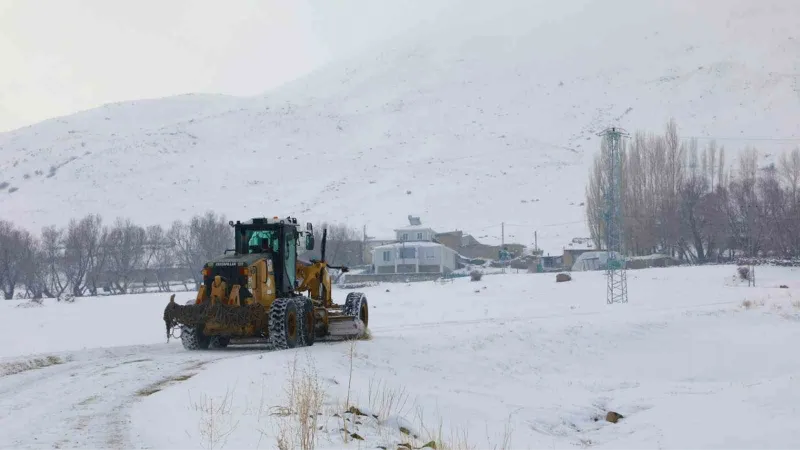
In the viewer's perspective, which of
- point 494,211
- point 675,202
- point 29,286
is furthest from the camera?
point 494,211

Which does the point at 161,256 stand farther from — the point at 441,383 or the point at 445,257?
the point at 441,383

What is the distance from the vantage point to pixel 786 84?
159m

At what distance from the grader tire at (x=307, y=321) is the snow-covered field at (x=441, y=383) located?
721 mm

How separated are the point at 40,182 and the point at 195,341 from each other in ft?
438

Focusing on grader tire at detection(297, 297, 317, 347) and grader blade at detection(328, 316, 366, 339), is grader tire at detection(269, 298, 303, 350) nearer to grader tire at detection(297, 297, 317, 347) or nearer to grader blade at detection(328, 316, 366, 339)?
grader tire at detection(297, 297, 317, 347)

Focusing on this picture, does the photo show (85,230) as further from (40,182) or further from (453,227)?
(40,182)

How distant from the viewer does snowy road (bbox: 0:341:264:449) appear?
8.83 m

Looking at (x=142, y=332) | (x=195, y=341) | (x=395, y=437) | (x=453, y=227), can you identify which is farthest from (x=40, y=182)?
(x=395, y=437)

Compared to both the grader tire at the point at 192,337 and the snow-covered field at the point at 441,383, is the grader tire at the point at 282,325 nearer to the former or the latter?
the snow-covered field at the point at 441,383

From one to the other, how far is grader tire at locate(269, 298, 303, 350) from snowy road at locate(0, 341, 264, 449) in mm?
1115

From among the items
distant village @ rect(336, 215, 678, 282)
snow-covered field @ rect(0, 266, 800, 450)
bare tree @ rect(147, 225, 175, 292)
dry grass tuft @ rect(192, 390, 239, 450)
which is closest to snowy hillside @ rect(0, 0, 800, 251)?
distant village @ rect(336, 215, 678, 282)

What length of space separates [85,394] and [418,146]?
147 meters

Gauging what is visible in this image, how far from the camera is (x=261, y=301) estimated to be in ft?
63.7

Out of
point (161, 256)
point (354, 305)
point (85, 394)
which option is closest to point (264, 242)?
Result: point (354, 305)
